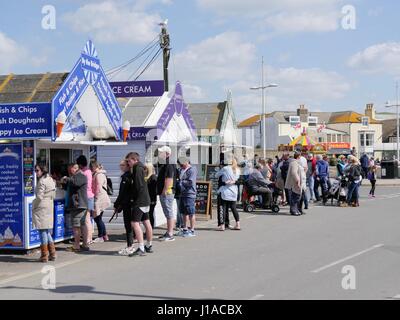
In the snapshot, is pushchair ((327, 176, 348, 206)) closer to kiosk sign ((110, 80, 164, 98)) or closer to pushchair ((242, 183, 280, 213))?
pushchair ((242, 183, 280, 213))

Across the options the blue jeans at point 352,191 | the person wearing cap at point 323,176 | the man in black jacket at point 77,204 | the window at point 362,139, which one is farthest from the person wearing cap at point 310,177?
the window at point 362,139

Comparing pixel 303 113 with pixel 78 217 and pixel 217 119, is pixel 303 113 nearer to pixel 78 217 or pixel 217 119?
pixel 217 119

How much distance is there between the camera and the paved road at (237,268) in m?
7.28

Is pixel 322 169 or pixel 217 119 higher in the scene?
pixel 217 119

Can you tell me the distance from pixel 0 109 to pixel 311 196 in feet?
40.7

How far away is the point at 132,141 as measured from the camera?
14523mm

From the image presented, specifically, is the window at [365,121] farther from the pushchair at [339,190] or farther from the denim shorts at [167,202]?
the denim shorts at [167,202]

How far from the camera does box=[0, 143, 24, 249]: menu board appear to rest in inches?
405

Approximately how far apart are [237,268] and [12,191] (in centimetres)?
443

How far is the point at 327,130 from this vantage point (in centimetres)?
8600

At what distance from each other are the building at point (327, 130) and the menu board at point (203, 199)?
6589 cm

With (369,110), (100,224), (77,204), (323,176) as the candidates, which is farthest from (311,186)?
(369,110)
